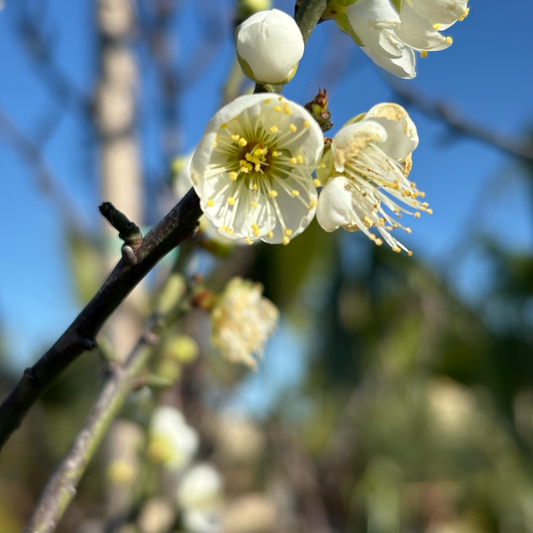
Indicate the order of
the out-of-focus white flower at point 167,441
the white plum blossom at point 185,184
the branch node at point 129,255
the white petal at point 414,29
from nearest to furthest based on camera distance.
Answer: the branch node at point 129,255
the white petal at point 414,29
the white plum blossom at point 185,184
the out-of-focus white flower at point 167,441

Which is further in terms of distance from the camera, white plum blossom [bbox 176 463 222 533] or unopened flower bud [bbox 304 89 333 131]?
white plum blossom [bbox 176 463 222 533]

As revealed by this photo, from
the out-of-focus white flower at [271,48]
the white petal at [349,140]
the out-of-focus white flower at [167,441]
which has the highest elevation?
the out-of-focus white flower at [271,48]

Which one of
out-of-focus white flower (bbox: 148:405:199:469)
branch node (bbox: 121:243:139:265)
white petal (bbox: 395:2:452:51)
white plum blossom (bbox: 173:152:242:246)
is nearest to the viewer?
branch node (bbox: 121:243:139:265)

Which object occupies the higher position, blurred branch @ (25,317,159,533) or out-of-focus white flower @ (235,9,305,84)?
out-of-focus white flower @ (235,9,305,84)

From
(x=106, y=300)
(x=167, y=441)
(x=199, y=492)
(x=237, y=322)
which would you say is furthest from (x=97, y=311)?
(x=199, y=492)

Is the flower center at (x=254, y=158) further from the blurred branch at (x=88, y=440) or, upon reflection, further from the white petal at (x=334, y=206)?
the blurred branch at (x=88, y=440)

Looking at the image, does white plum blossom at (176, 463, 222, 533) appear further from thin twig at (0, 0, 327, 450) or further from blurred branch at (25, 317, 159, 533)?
thin twig at (0, 0, 327, 450)

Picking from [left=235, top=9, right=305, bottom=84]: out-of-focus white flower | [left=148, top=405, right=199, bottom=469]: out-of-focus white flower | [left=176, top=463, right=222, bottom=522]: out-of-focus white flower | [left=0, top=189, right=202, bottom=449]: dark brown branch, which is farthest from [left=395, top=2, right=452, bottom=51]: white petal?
[left=176, top=463, right=222, bottom=522]: out-of-focus white flower

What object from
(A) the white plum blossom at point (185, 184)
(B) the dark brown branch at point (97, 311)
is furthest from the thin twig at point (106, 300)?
(A) the white plum blossom at point (185, 184)
